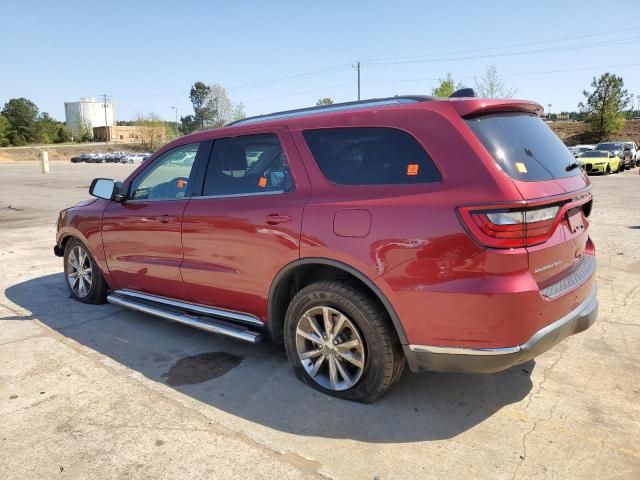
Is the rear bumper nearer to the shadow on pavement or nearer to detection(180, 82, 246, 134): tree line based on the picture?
the shadow on pavement

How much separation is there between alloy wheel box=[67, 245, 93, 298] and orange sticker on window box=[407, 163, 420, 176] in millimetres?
3726

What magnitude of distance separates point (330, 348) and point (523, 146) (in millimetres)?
1684

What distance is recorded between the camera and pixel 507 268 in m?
2.59

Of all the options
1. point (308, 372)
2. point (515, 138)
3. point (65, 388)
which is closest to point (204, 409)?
point (308, 372)

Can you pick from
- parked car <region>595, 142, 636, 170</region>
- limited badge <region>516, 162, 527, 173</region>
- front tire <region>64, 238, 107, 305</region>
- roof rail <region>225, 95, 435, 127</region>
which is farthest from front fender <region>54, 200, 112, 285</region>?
parked car <region>595, 142, 636, 170</region>

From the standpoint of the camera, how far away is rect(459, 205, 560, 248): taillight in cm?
258

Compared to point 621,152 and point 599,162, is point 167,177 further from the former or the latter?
point 621,152

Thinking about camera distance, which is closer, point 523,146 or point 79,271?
point 523,146

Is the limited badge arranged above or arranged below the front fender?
above

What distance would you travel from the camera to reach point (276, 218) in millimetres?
3363

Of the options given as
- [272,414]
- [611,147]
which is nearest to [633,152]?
[611,147]

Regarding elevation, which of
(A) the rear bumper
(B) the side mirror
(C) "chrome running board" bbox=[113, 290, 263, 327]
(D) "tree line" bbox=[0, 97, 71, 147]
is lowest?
(C) "chrome running board" bbox=[113, 290, 263, 327]

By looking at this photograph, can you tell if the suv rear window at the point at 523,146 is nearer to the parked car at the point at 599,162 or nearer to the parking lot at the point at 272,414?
the parking lot at the point at 272,414

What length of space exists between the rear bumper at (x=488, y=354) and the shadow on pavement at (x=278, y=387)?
394mm
